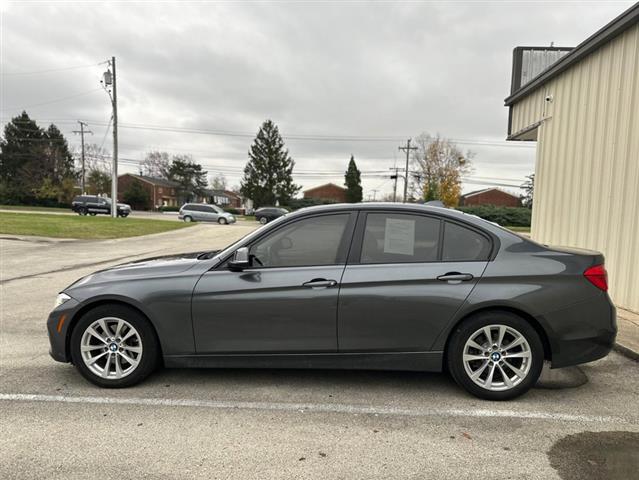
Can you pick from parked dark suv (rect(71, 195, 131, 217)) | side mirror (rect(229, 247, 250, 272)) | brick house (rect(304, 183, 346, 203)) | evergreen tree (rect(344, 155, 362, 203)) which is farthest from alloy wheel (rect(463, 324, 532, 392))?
brick house (rect(304, 183, 346, 203))

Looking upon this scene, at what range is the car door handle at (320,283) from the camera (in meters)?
3.38

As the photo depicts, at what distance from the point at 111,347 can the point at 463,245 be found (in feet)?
10.1

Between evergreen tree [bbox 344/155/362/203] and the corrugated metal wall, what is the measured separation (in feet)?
239

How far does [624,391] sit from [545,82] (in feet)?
21.7

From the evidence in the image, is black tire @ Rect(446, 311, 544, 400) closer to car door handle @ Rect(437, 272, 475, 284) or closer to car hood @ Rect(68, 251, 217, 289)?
car door handle @ Rect(437, 272, 475, 284)

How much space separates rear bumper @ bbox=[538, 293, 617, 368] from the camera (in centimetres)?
332

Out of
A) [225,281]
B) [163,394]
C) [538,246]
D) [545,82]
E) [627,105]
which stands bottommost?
[163,394]

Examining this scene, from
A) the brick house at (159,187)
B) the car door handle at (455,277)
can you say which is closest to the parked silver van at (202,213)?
the car door handle at (455,277)

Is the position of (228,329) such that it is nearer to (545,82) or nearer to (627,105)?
(627,105)

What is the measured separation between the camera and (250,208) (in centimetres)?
6681

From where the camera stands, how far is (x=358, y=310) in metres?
3.35

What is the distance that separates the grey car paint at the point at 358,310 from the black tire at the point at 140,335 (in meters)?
0.08

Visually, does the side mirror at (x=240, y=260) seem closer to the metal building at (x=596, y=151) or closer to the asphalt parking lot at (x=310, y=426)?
the asphalt parking lot at (x=310, y=426)

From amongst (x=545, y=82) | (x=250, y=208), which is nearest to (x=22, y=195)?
Result: (x=250, y=208)
